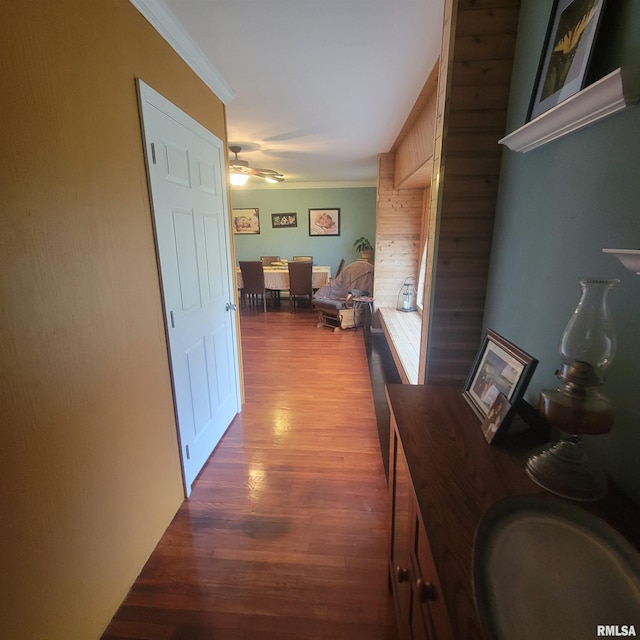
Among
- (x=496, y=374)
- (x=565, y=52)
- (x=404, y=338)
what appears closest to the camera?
(x=565, y=52)

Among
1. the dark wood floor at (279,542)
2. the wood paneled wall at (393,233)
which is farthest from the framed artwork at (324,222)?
the dark wood floor at (279,542)

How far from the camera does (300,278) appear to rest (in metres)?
6.08

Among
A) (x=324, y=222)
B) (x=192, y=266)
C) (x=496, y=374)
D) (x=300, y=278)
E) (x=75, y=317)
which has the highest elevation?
(x=324, y=222)

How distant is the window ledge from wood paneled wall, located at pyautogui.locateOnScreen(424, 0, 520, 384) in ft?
2.56

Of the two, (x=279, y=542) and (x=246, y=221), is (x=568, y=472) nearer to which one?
(x=279, y=542)

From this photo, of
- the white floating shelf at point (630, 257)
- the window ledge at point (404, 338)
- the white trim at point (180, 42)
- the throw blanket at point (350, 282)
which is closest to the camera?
the white floating shelf at point (630, 257)

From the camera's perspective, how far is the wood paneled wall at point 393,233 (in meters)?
4.60

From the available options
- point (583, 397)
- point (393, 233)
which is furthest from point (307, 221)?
point (583, 397)

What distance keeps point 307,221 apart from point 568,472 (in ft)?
23.1

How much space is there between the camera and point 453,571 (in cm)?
60

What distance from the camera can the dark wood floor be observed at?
1.28m

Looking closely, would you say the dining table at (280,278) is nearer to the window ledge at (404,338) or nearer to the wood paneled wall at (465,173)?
the window ledge at (404,338)

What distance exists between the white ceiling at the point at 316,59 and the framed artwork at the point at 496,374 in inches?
63.0

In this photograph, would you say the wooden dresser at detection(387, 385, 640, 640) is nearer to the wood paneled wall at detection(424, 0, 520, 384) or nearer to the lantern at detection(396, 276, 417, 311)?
the wood paneled wall at detection(424, 0, 520, 384)
